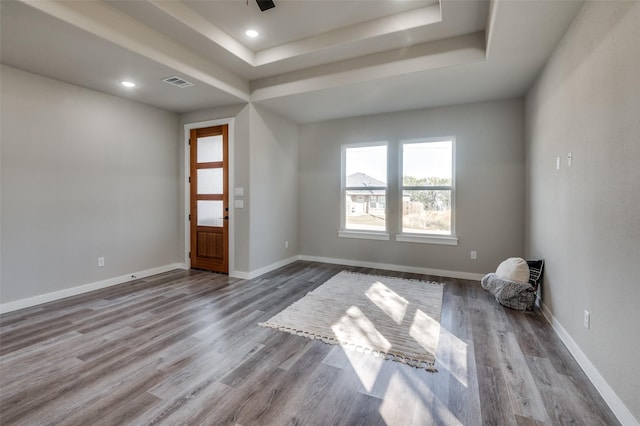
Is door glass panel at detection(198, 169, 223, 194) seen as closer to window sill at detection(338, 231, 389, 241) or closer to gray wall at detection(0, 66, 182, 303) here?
gray wall at detection(0, 66, 182, 303)

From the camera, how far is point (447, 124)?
4777 mm

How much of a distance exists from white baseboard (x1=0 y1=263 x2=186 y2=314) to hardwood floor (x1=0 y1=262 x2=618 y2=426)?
0.18 meters

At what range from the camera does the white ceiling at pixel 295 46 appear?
259 centimetres

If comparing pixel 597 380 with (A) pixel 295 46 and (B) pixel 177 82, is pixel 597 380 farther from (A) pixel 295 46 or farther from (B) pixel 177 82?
(B) pixel 177 82

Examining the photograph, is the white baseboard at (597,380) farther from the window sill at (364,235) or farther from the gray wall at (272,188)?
the gray wall at (272,188)

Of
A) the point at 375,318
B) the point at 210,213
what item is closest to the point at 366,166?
the point at 210,213

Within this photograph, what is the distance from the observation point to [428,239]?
4934mm

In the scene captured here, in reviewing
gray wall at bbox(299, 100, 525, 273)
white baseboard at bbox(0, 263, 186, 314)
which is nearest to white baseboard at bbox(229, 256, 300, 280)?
gray wall at bbox(299, 100, 525, 273)

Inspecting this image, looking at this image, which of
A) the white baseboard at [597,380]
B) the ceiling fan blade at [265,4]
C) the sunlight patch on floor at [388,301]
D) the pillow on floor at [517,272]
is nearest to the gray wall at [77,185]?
the ceiling fan blade at [265,4]

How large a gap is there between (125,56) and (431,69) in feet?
10.9

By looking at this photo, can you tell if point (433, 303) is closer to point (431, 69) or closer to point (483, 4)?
point (431, 69)

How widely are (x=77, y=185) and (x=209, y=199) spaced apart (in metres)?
1.77

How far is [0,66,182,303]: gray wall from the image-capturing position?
3.34 metres


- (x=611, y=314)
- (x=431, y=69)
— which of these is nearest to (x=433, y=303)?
(x=611, y=314)
